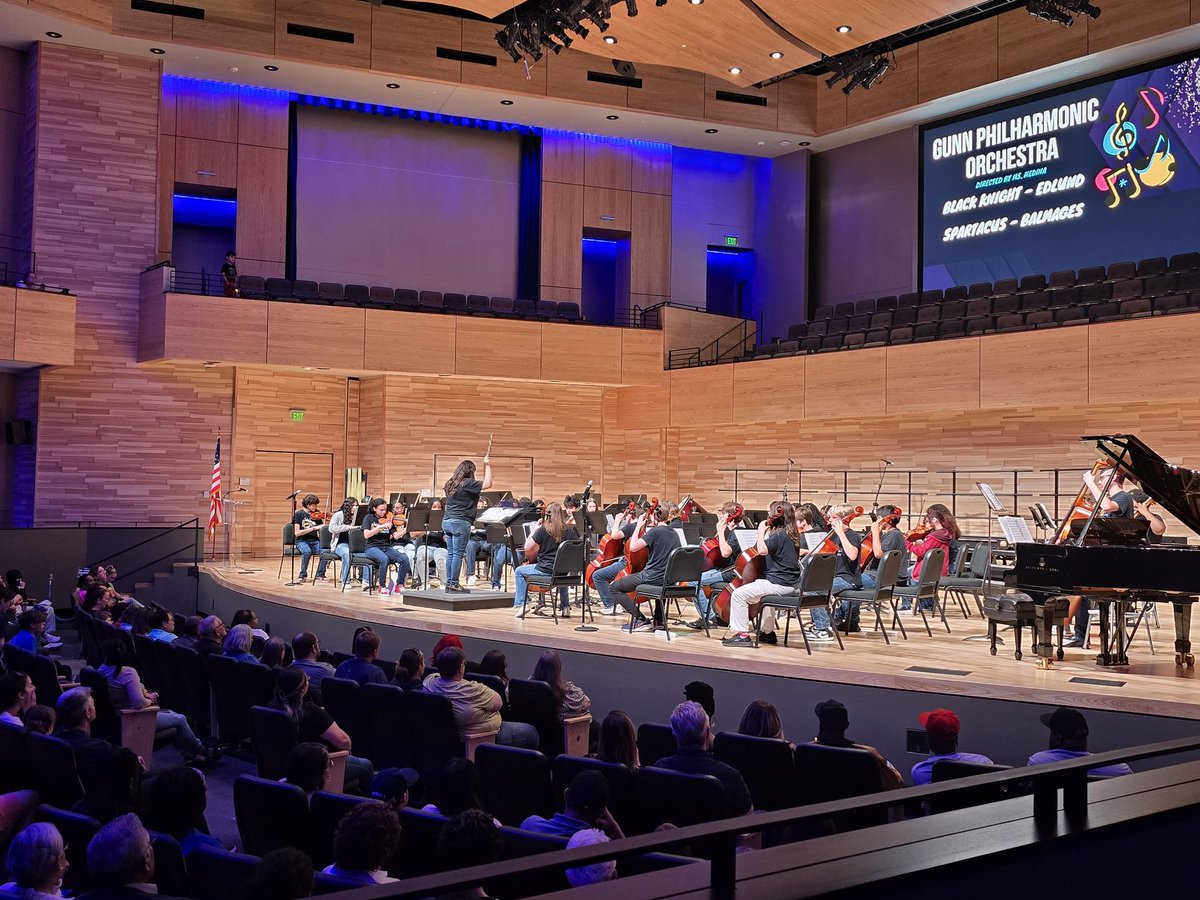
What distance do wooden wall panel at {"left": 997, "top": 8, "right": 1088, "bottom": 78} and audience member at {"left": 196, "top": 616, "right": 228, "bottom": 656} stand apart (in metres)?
14.3

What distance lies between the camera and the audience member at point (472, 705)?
226 inches

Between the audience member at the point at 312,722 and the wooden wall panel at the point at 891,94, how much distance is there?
15.7 metres

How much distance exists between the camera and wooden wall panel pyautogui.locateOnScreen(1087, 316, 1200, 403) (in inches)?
513

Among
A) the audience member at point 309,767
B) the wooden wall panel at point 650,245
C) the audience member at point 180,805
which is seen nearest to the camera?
the audience member at point 180,805

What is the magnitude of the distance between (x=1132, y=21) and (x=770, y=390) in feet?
23.8

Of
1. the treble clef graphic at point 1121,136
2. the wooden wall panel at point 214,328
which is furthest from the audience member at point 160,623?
the treble clef graphic at point 1121,136

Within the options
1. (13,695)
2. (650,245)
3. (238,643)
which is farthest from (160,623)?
(650,245)

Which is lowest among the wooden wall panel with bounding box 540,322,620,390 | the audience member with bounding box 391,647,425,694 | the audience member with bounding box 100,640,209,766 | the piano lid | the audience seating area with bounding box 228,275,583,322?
the audience member with bounding box 100,640,209,766

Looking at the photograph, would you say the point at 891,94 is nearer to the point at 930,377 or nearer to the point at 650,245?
the point at 650,245

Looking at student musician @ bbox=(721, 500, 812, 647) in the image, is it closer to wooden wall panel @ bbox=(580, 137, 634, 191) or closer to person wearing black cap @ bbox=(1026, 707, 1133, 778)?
person wearing black cap @ bbox=(1026, 707, 1133, 778)

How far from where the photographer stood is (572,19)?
13953mm

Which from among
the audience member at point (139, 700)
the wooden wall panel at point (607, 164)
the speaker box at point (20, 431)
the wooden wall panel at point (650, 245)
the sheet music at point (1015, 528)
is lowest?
the audience member at point (139, 700)

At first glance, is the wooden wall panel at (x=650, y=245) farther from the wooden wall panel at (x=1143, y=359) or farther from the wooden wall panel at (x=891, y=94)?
the wooden wall panel at (x=1143, y=359)

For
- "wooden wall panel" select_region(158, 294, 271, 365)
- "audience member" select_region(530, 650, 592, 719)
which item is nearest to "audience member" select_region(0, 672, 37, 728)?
"audience member" select_region(530, 650, 592, 719)
